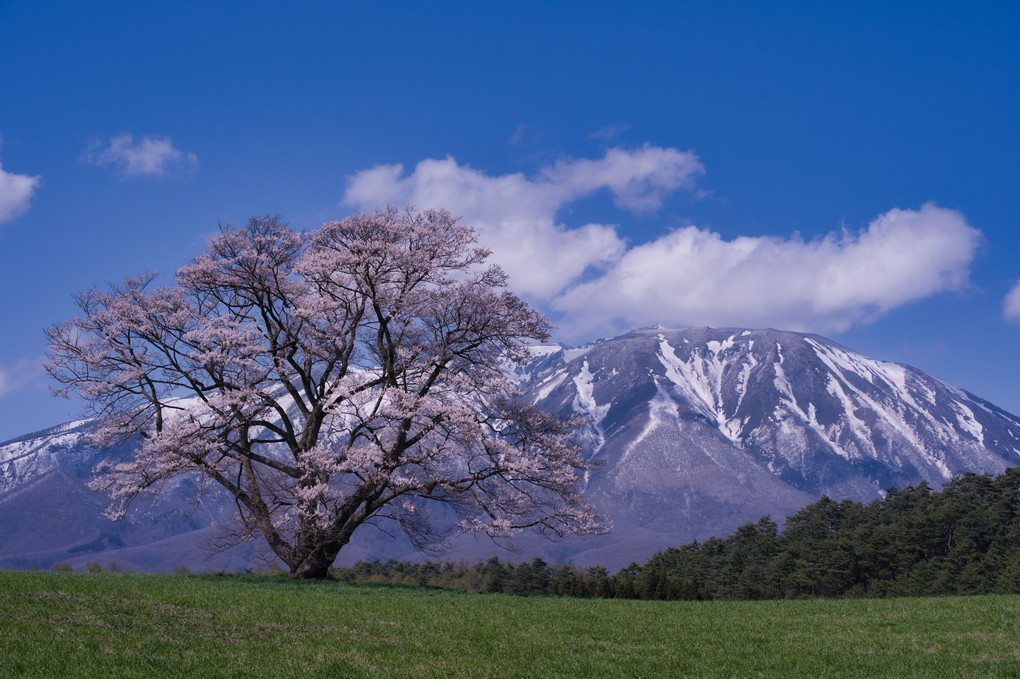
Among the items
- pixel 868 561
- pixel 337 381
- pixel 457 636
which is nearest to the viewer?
pixel 457 636

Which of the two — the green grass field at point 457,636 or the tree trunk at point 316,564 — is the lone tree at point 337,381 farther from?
the green grass field at point 457,636

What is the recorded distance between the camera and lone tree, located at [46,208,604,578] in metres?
29.7

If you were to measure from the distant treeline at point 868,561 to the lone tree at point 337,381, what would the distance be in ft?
92.2

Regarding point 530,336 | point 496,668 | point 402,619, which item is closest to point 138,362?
point 530,336

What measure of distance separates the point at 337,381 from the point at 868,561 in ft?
204

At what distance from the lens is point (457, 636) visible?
1706 cm

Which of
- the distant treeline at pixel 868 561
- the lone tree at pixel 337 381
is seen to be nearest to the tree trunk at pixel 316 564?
Result: the lone tree at pixel 337 381

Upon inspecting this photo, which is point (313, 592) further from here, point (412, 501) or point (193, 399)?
point (193, 399)

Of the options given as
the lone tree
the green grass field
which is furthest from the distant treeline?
the green grass field

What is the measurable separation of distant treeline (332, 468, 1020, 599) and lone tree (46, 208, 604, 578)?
28.1m

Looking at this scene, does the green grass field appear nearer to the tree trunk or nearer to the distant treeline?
the tree trunk

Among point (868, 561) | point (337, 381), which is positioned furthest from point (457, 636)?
point (868, 561)

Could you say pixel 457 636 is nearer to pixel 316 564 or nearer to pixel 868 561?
pixel 316 564

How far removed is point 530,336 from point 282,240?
10259mm
